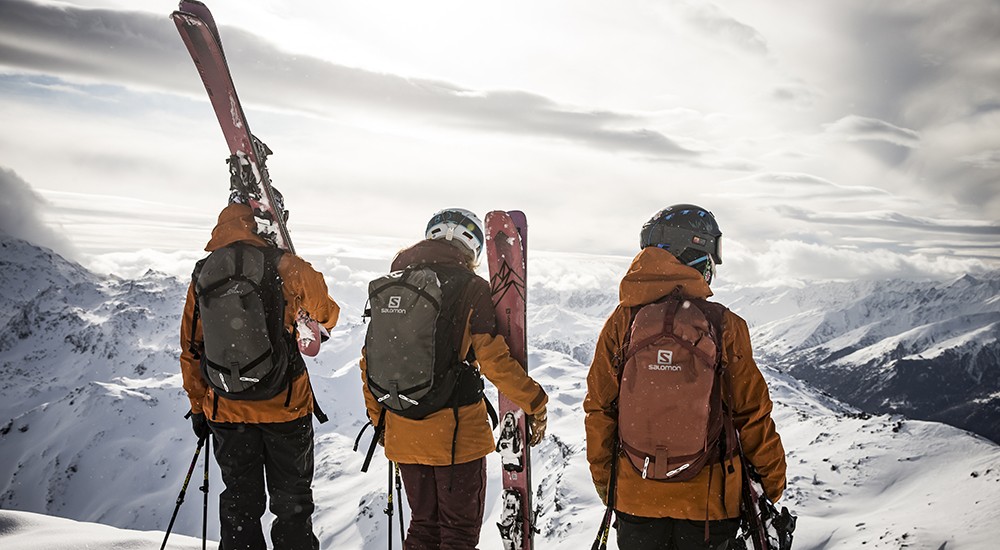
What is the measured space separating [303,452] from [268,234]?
2.45 metres

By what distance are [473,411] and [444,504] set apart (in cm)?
80

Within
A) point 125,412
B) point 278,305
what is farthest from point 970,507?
point 125,412

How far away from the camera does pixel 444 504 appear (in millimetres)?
4465

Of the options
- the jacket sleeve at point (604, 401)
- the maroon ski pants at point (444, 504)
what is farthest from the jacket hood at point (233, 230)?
the jacket sleeve at point (604, 401)

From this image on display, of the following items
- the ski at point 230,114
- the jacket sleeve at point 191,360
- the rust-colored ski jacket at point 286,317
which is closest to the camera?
the rust-colored ski jacket at point 286,317

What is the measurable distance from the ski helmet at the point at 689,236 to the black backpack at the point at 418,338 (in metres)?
1.58

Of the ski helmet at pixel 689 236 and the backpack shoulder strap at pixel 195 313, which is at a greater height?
the ski helmet at pixel 689 236

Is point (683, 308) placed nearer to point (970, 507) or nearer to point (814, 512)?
point (970, 507)

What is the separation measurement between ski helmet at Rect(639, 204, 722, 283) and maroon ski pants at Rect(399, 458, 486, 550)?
2.43 meters

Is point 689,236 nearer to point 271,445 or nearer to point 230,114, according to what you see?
point 271,445

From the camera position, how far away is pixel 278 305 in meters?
5.05

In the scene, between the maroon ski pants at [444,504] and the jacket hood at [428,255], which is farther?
the jacket hood at [428,255]

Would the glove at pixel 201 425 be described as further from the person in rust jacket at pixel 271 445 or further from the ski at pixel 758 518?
the ski at pixel 758 518

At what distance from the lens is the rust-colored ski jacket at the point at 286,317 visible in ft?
16.5
